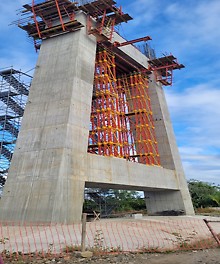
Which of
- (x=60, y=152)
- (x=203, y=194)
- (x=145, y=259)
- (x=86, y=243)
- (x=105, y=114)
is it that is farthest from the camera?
(x=203, y=194)

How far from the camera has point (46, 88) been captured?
2134 cm

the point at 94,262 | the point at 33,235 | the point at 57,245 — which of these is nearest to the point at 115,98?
the point at 33,235

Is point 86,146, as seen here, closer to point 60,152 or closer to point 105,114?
point 60,152

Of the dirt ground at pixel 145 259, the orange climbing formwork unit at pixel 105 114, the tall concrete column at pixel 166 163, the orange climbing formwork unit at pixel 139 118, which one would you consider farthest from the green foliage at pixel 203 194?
the dirt ground at pixel 145 259

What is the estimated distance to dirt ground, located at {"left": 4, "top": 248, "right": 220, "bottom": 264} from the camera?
26.2 feet

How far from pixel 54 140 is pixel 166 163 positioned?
15.1 m

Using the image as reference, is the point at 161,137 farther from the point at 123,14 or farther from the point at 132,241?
the point at 132,241

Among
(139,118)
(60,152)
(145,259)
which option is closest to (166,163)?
(139,118)

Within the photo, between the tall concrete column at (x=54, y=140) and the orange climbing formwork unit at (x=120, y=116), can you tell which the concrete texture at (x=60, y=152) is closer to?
the tall concrete column at (x=54, y=140)

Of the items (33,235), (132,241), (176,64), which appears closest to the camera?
(132,241)

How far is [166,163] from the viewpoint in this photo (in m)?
30.1

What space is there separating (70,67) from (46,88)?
2.36m

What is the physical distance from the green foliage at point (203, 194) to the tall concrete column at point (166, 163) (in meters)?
12.0

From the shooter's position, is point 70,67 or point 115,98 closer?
point 70,67
